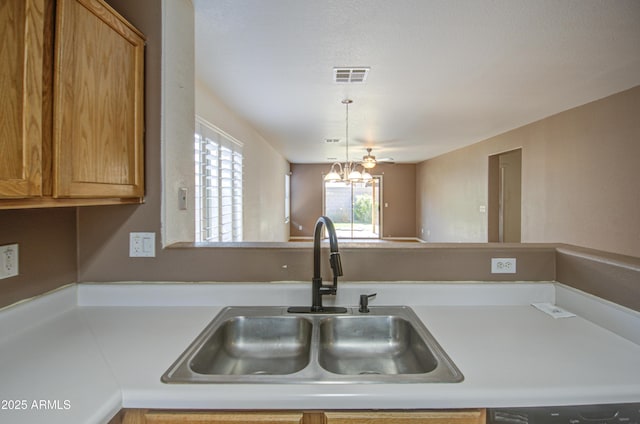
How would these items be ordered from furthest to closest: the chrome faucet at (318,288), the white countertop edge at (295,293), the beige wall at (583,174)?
the beige wall at (583,174) < the white countertop edge at (295,293) < the chrome faucet at (318,288)

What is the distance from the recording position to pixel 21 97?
88cm

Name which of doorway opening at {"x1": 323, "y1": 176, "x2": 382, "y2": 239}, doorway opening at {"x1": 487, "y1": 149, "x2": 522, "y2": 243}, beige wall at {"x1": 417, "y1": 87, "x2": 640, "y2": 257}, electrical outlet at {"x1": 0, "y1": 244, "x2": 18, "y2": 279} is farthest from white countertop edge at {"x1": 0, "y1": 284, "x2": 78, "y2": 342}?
doorway opening at {"x1": 323, "y1": 176, "x2": 382, "y2": 239}

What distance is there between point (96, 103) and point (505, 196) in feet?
21.3

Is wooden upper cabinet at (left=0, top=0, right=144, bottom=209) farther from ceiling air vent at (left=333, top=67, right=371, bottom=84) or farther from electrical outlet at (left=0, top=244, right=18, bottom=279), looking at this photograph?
ceiling air vent at (left=333, top=67, right=371, bottom=84)

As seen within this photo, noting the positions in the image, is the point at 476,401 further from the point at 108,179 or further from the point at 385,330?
the point at 108,179

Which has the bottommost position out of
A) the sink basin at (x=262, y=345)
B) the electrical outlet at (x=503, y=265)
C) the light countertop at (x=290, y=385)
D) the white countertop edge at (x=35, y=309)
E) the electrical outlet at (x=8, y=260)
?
the sink basin at (x=262, y=345)

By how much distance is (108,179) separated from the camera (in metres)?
1.21

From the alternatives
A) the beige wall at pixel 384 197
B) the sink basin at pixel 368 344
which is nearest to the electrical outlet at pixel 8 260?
the sink basin at pixel 368 344

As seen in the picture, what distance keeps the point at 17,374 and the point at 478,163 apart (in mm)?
7063

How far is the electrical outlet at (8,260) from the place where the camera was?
1.15 meters

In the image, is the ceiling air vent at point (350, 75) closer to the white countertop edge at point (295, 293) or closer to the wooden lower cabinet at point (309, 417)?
the white countertop edge at point (295, 293)

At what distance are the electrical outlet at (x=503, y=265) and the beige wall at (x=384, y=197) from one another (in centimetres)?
930

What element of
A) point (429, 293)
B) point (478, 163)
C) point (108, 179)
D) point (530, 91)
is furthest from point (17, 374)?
point (478, 163)

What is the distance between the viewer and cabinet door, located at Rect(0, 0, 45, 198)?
0.85 metres
